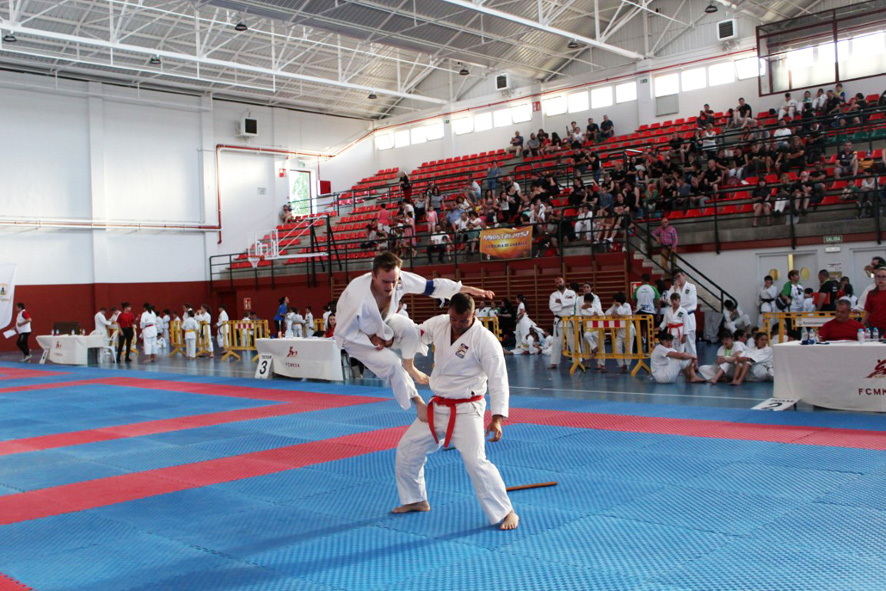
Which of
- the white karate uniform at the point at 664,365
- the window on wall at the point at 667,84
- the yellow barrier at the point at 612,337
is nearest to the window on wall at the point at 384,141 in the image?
the window on wall at the point at 667,84

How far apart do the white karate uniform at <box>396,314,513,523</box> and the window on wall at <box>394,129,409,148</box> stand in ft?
95.8

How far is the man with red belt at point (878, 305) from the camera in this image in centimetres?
966

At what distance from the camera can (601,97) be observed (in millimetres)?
27719

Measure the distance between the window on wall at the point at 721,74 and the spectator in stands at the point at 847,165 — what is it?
872cm

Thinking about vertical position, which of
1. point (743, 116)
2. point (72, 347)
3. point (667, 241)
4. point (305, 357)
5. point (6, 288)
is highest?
point (743, 116)

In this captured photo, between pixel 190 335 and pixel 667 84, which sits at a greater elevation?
pixel 667 84

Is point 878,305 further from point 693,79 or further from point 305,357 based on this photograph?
point 693,79

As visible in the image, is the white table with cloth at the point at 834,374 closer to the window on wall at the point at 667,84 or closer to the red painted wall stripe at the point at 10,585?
the red painted wall stripe at the point at 10,585

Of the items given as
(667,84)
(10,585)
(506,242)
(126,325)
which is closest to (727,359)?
(506,242)

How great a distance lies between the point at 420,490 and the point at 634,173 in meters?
15.3

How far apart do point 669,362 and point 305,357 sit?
6.69 metres

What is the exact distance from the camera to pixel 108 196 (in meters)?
26.8

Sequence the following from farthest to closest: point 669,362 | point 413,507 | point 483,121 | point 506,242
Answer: point 483,121, point 506,242, point 669,362, point 413,507

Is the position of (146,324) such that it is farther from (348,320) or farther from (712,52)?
(712,52)
